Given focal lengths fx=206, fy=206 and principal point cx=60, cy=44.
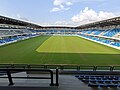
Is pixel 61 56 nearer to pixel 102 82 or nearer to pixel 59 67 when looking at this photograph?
pixel 59 67

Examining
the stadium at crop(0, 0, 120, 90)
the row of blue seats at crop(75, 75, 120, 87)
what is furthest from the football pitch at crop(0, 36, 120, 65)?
the row of blue seats at crop(75, 75, 120, 87)

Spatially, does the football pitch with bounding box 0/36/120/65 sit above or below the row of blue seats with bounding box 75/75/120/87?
below

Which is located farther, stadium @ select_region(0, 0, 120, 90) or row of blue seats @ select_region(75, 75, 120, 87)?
row of blue seats @ select_region(75, 75, 120, 87)

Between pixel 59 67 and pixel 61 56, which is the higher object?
pixel 59 67

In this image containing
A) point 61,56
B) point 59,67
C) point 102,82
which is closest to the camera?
point 102,82

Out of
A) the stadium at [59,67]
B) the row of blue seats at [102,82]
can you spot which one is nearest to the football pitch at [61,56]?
the stadium at [59,67]

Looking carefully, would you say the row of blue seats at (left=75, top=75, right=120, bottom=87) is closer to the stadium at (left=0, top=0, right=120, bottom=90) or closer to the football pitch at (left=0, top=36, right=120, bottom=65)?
the stadium at (left=0, top=0, right=120, bottom=90)

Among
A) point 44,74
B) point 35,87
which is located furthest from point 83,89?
point 44,74

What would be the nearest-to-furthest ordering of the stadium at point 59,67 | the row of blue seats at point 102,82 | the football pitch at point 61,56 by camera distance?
the stadium at point 59,67 → the row of blue seats at point 102,82 → the football pitch at point 61,56

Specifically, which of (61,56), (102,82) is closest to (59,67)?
(102,82)

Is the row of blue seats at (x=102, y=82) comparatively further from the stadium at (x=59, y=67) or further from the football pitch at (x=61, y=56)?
the football pitch at (x=61, y=56)

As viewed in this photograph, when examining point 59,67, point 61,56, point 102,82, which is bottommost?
point 61,56

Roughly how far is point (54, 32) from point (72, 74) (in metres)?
114

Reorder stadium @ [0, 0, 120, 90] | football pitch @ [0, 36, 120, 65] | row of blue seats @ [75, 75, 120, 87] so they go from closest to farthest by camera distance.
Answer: stadium @ [0, 0, 120, 90] → row of blue seats @ [75, 75, 120, 87] → football pitch @ [0, 36, 120, 65]
